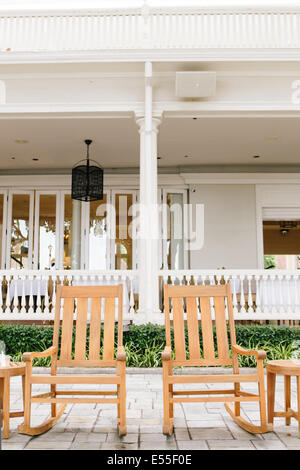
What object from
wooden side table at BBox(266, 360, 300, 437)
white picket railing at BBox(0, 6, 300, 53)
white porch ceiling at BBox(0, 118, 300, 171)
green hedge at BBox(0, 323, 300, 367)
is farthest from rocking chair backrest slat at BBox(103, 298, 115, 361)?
white picket railing at BBox(0, 6, 300, 53)

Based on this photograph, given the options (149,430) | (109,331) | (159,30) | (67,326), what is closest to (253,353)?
(149,430)

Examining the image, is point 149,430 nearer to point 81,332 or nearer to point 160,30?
point 81,332

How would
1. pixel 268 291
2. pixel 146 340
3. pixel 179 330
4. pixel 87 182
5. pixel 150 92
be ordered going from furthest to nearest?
pixel 87 182 → pixel 268 291 → pixel 150 92 → pixel 146 340 → pixel 179 330

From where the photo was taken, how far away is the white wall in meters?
8.59

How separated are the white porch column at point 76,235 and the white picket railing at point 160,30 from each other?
11.4 feet

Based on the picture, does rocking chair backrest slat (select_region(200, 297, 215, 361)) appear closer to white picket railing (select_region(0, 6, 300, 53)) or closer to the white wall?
white picket railing (select_region(0, 6, 300, 53))

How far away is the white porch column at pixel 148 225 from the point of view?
5547 millimetres

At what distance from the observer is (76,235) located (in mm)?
8805

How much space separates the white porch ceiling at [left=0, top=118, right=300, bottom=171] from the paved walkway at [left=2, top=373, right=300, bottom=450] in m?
4.21

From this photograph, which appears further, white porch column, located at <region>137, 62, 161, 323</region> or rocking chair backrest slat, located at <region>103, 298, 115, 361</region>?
white porch column, located at <region>137, 62, 161, 323</region>

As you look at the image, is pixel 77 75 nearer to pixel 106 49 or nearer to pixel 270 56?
pixel 106 49

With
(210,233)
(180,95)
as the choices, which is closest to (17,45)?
(180,95)

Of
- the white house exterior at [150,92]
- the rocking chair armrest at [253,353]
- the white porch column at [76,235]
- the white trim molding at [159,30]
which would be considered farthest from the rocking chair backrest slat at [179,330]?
the white porch column at [76,235]

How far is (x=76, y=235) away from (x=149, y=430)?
628 cm
